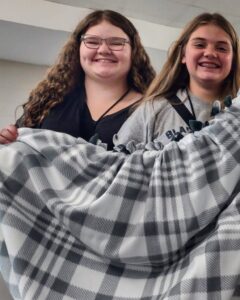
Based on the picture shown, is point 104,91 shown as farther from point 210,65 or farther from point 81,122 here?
point 210,65

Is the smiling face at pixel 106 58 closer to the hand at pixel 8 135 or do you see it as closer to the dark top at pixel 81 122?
the dark top at pixel 81 122

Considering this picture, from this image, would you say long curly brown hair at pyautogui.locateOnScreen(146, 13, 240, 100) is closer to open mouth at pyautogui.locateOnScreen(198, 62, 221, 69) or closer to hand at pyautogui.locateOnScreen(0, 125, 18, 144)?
open mouth at pyautogui.locateOnScreen(198, 62, 221, 69)

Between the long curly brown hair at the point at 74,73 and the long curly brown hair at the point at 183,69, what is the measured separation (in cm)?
8

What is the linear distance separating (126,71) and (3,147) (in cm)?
46

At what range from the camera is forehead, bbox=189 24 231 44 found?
875 millimetres

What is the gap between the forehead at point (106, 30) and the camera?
97 cm

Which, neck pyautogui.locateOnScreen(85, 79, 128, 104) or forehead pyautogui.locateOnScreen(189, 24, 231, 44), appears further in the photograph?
neck pyautogui.locateOnScreen(85, 79, 128, 104)

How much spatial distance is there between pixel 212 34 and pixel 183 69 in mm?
122

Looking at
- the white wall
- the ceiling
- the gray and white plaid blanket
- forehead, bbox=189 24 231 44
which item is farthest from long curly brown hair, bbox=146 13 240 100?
the white wall

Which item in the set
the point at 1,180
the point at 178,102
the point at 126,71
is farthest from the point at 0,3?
the point at 1,180

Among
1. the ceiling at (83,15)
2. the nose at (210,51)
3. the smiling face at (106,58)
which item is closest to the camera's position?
the nose at (210,51)

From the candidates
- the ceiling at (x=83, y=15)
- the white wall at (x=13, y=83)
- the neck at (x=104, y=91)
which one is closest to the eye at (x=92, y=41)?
the neck at (x=104, y=91)

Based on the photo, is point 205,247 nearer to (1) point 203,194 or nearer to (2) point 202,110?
(1) point 203,194

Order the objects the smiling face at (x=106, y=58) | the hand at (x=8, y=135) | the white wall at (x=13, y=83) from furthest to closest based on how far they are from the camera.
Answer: the white wall at (x=13, y=83) < the smiling face at (x=106, y=58) < the hand at (x=8, y=135)
